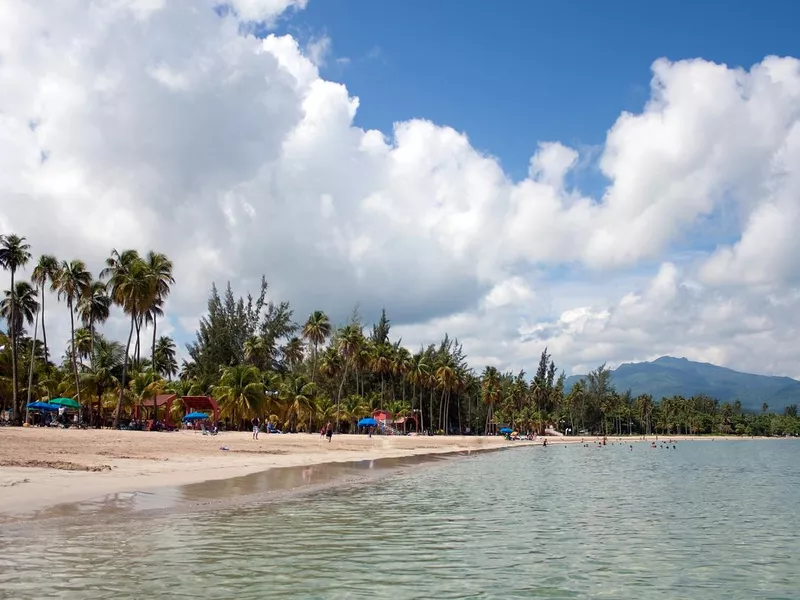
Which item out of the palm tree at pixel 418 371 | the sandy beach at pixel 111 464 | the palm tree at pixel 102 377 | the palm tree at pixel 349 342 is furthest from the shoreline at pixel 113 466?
the palm tree at pixel 418 371

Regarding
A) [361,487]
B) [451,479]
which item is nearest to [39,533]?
[361,487]

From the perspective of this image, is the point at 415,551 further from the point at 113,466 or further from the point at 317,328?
the point at 317,328

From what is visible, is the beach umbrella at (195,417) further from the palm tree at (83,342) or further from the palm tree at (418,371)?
the palm tree at (418,371)

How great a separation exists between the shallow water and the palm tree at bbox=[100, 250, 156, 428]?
44.0m

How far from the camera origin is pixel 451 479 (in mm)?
32031

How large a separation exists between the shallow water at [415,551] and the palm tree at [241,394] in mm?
45535

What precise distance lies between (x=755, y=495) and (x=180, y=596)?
84.5 ft

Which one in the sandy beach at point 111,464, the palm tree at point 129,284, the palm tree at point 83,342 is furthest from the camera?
the palm tree at point 83,342

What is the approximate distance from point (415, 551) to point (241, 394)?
55.9m

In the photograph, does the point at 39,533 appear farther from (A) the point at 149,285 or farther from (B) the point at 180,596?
(A) the point at 149,285

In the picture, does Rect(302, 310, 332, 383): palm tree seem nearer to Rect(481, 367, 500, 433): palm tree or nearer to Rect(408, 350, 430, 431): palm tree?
Rect(408, 350, 430, 431): palm tree

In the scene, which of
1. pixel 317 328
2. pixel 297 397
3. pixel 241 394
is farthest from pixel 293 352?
pixel 241 394

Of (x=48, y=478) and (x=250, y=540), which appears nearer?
(x=250, y=540)

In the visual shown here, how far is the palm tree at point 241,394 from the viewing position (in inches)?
2643
